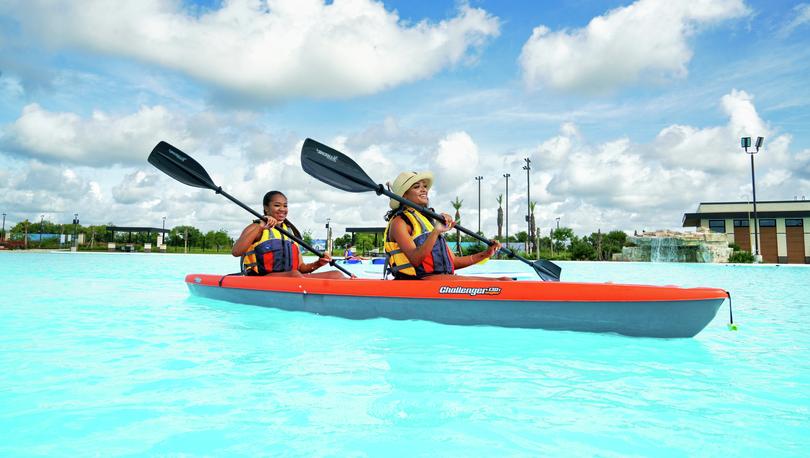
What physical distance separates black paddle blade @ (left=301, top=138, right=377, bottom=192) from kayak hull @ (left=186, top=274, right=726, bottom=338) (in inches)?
48.2

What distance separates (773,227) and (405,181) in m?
35.9

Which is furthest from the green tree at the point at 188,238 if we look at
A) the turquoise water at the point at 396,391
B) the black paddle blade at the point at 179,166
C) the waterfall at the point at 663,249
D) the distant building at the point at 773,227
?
the turquoise water at the point at 396,391

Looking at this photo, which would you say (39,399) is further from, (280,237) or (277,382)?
(280,237)

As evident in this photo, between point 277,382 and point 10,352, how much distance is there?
2.42m

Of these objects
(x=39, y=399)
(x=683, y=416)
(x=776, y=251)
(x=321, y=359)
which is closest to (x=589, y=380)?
(x=683, y=416)

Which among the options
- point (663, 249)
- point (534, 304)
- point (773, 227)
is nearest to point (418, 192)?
Result: point (534, 304)

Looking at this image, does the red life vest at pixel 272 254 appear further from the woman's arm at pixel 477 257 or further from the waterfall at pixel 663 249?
the waterfall at pixel 663 249

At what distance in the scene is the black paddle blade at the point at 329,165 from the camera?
5.77 metres

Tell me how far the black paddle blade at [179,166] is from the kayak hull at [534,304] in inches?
115

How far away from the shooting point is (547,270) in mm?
5887

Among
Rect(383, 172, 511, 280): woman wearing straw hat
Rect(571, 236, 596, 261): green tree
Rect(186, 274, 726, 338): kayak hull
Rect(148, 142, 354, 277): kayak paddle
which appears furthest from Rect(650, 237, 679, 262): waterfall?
Rect(186, 274, 726, 338): kayak hull

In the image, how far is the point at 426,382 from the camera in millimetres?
2916

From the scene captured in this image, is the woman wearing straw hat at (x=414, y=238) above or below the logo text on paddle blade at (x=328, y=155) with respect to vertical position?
below

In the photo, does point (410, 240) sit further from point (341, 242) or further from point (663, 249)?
point (341, 242)
